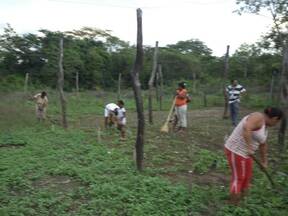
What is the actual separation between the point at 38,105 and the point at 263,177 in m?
10.2

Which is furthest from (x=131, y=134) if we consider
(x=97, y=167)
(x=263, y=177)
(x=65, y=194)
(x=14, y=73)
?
(x=14, y=73)

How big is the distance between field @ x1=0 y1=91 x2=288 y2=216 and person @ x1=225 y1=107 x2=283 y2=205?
0.96 ft

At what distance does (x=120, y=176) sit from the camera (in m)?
7.68

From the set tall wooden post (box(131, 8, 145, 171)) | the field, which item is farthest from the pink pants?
tall wooden post (box(131, 8, 145, 171))

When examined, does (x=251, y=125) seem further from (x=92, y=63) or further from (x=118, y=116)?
(x=92, y=63)

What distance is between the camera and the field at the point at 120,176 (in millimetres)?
6191

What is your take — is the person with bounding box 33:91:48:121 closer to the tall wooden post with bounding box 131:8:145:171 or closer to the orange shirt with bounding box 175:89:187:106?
the orange shirt with bounding box 175:89:187:106

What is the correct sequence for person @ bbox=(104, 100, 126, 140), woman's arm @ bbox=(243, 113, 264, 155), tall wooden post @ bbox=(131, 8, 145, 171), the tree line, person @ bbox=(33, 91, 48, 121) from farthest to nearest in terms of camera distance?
the tree line
person @ bbox=(33, 91, 48, 121)
person @ bbox=(104, 100, 126, 140)
tall wooden post @ bbox=(131, 8, 145, 171)
woman's arm @ bbox=(243, 113, 264, 155)

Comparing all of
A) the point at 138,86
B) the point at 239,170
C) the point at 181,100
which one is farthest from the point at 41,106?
the point at 239,170

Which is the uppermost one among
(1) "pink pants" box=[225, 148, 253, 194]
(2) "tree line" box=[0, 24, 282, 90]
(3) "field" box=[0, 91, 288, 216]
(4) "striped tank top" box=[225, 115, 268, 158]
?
(2) "tree line" box=[0, 24, 282, 90]

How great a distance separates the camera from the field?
6191 mm

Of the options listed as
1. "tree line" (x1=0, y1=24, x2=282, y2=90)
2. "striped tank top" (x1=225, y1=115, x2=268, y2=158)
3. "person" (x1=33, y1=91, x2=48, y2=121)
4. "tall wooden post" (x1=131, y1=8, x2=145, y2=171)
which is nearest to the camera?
"striped tank top" (x1=225, y1=115, x2=268, y2=158)

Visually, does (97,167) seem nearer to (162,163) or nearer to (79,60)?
(162,163)

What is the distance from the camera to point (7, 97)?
23188 millimetres
